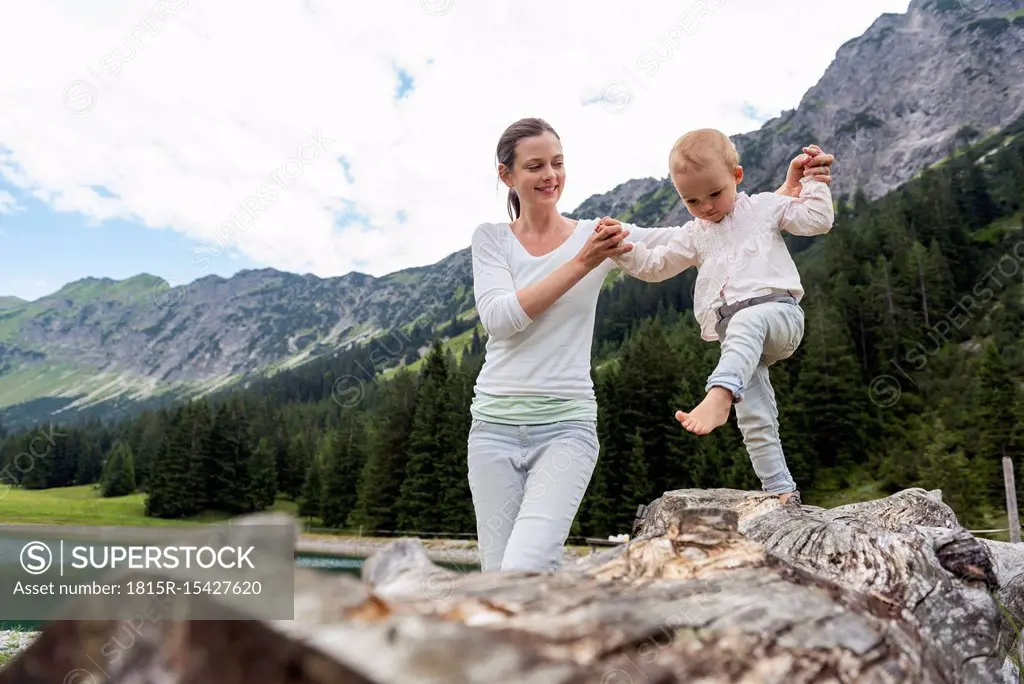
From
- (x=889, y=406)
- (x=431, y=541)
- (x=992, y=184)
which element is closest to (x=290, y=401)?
(x=431, y=541)

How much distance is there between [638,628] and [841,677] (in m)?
0.57

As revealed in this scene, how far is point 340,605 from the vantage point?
1356 mm

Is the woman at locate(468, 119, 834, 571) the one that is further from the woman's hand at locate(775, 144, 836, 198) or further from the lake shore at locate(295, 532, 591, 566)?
the lake shore at locate(295, 532, 591, 566)

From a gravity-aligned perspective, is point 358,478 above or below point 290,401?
below

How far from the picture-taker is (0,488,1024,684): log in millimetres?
1236

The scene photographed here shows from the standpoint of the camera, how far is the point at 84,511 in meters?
79.4

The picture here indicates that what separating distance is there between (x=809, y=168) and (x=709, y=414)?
2611 millimetres

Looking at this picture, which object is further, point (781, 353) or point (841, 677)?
point (781, 353)

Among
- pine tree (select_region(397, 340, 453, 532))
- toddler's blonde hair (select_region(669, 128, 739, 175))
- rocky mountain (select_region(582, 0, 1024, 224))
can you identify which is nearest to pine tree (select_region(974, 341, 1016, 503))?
pine tree (select_region(397, 340, 453, 532))

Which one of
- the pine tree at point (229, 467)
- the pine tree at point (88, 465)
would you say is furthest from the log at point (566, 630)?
the pine tree at point (88, 465)

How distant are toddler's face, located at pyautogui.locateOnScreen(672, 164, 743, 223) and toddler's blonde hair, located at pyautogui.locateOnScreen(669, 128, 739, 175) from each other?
4cm

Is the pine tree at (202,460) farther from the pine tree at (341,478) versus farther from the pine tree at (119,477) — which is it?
the pine tree at (119,477)

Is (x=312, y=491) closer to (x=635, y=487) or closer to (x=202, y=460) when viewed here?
(x=202, y=460)

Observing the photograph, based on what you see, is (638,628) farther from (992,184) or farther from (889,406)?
(992,184)
